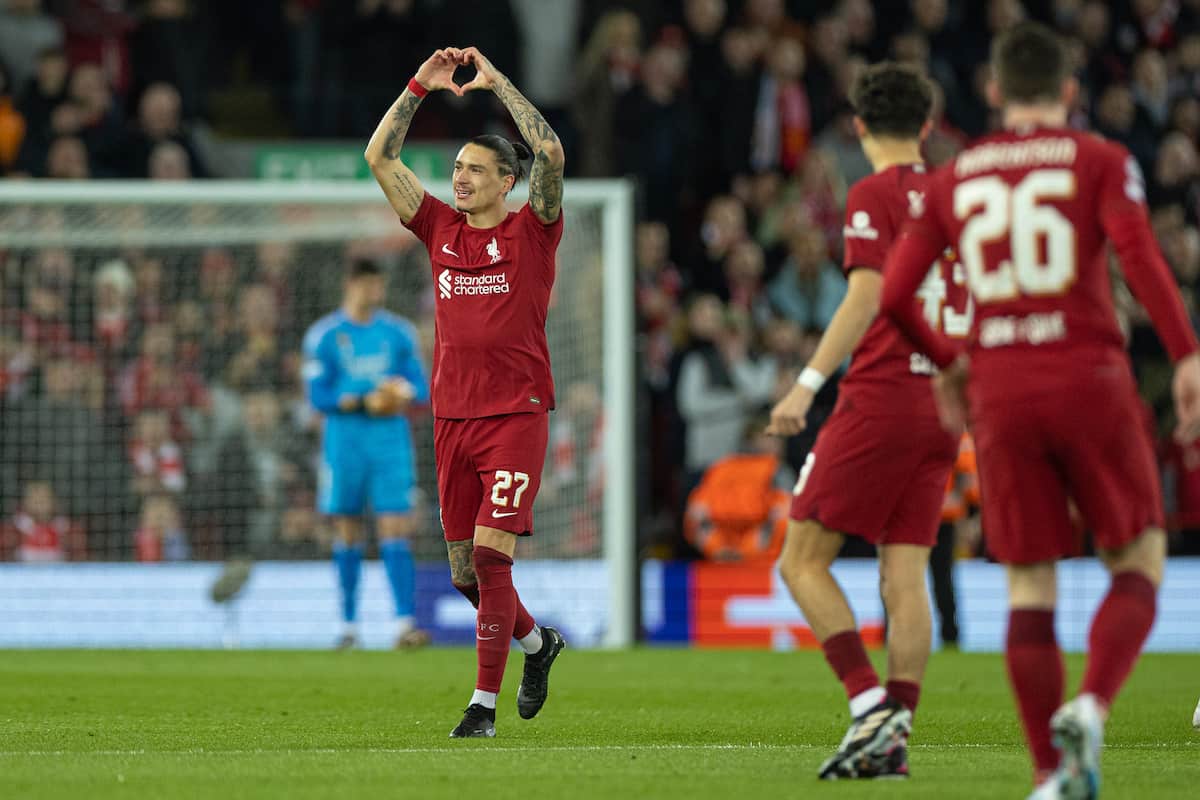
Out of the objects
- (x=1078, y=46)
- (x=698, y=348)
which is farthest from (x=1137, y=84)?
(x=698, y=348)

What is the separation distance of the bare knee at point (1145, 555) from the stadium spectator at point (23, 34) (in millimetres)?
14867

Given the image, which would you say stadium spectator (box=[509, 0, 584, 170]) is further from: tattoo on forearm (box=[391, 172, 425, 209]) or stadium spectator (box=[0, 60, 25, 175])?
tattoo on forearm (box=[391, 172, 425, 209])

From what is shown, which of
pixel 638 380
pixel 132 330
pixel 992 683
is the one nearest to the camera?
pixel 992 683

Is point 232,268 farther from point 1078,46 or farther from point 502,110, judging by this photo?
point 1078,46

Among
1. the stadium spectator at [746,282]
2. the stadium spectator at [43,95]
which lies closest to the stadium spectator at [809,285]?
the stadium spectator at [746,282]

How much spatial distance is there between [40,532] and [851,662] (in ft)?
33.5

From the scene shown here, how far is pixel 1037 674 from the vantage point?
17.4 feet

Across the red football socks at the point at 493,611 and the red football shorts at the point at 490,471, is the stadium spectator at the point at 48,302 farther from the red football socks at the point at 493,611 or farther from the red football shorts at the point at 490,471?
the red football socks at the point at 493,611

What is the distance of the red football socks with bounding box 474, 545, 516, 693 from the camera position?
25.5 ft

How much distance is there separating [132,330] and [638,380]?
13.5ft

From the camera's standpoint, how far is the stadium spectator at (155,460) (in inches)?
606

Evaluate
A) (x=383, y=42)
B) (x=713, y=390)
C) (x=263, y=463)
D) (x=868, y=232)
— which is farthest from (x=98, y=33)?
(x=868, y=232)

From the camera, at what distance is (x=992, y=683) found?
10828 millimetres

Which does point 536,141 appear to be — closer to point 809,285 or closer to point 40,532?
point 40,532
